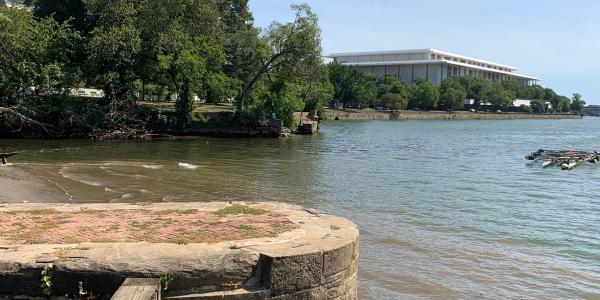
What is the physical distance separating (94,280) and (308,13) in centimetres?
4684

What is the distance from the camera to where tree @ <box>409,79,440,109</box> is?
14350 centimetres

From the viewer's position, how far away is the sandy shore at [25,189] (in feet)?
47.0

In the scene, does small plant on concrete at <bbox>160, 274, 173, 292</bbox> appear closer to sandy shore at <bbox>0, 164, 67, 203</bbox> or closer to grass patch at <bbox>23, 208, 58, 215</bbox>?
grass patch at <bbox>23, 208, 58, 215</bbox>

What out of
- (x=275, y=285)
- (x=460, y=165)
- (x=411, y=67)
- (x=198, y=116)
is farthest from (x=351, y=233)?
(x=411, y=67)

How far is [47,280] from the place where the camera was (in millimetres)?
5664

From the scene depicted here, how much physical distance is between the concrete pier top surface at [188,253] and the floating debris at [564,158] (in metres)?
27.4

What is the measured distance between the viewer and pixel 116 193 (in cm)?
1684

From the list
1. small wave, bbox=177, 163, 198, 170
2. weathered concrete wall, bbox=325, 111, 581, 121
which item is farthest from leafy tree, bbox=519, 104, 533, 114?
small wave, bbox=177, 163, 198, 170

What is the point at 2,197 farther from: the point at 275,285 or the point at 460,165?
the point at 460,165

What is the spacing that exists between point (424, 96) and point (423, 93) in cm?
87

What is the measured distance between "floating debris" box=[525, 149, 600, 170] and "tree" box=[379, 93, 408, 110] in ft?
308

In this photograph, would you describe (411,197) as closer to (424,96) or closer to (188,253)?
(188,253)

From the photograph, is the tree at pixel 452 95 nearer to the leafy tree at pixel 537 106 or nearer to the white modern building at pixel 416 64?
the white modern building at pixel 416 64

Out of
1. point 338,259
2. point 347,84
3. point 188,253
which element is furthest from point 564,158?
point 347,84
